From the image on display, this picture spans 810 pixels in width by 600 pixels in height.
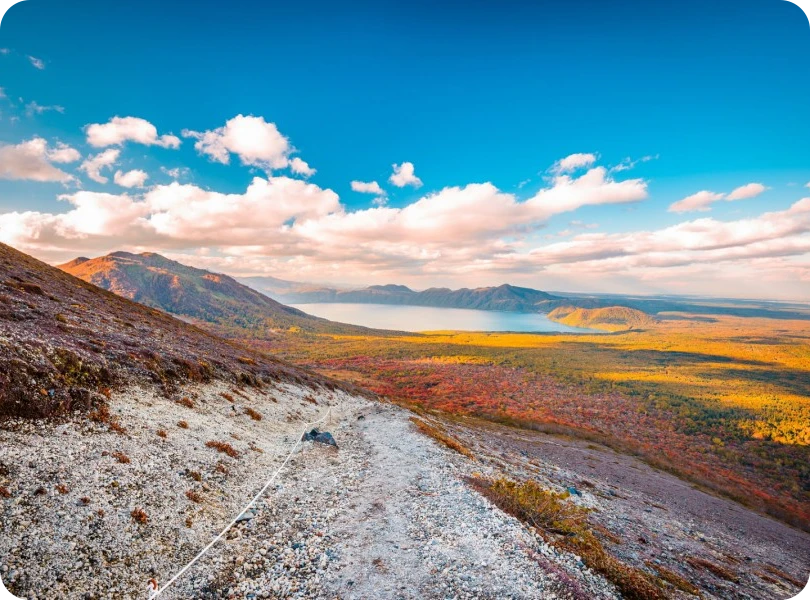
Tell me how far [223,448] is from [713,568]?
23.9m

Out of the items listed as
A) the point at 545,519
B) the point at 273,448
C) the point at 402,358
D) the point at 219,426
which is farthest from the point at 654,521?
the point at 402,358

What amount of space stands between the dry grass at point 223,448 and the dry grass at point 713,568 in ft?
71.8

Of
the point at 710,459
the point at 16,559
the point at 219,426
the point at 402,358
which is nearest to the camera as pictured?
the point at 16,559

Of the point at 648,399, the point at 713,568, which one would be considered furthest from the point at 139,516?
the point at 648,399

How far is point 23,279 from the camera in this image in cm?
2934

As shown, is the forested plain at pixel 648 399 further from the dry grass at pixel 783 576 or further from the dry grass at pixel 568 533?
the dry grass at pixel 568 533

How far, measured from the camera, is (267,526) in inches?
460

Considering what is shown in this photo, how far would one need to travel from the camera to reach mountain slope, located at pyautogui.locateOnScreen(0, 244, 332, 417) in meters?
13.2

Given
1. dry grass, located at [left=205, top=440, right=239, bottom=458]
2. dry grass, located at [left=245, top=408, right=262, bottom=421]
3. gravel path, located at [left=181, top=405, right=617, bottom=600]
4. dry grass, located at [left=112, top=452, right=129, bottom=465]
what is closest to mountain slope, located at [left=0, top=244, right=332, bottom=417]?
dry grass, located at [left=112, top=452, right=129, bottom=465]

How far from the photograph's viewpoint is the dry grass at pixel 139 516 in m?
9.75

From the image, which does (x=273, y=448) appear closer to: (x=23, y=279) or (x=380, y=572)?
(x=380, y=572)

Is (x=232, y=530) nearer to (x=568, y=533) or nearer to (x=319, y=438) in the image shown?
(x=568, y=533)

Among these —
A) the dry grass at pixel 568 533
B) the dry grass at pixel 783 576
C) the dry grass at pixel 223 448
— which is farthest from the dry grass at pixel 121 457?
the dry grass at pixel 783 576

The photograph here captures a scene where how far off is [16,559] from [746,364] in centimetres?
22567
